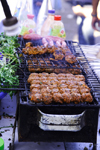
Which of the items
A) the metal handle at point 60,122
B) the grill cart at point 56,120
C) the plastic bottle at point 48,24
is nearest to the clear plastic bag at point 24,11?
the plastic bottle at point 48,24

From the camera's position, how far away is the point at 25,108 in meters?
2.47

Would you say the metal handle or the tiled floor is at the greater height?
the metal handle

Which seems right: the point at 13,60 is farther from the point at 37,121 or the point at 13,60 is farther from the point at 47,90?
the point at 37,121

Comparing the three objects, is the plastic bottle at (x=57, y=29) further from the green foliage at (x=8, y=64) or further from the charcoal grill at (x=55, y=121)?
the charcoal grill at (x=55, y=121)

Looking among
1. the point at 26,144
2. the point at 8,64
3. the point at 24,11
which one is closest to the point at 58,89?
the point at 26,144

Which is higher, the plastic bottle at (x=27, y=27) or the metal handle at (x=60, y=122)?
the plastic bottle at (x=27, y=27)

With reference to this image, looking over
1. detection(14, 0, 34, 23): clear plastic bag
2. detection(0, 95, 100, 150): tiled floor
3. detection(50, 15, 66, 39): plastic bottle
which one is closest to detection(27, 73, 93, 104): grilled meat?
detection(0, 95, 100, 150): tiled floor

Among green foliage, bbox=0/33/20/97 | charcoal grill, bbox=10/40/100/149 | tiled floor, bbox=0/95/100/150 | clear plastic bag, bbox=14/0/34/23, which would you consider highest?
clear plastic bag, bbox=14/0/34/23

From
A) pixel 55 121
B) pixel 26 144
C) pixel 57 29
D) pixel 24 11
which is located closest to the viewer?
pixel 55 121

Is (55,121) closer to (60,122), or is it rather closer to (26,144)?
(60,122)

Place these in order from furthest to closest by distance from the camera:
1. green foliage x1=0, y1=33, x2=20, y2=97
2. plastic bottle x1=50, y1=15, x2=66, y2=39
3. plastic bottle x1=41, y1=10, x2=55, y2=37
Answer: plastic bottle x1=41, y1=10, x2=55, y2=37, plastic bottle x1=50, y1=15, x2=66, y2=39, green foliage x1=0, y1=33, x2=20, y2=97

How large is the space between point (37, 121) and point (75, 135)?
0.53m

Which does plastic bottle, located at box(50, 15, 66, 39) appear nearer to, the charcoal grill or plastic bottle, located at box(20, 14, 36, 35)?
plastic bottle, located at box(20, 14, 36, 35)

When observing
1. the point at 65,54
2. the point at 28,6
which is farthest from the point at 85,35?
the point at 65,54
